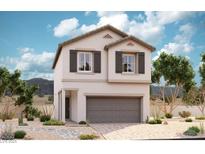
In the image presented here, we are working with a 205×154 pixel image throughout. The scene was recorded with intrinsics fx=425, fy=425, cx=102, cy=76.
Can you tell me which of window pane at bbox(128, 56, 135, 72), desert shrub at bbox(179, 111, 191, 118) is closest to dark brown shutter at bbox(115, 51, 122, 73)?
window pane at bbox(128, 56, 135, 72)

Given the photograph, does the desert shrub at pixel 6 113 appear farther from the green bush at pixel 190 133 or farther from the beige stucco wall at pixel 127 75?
the green bush at pixel 190 133

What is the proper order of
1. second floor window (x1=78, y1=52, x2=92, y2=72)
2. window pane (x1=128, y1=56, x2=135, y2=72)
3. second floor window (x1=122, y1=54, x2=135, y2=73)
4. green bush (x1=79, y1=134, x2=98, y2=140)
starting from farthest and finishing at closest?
1. window pane (x1=128, y1=56, x2=135, y2=72)
2. second floor window (x1=122, y1=54, x2=135, y2=73)
3. second floor window (x1=78, y1=52, x2=92, y2=72)
4. green bush (x1=79, y1=134, x2=98, y2=140)

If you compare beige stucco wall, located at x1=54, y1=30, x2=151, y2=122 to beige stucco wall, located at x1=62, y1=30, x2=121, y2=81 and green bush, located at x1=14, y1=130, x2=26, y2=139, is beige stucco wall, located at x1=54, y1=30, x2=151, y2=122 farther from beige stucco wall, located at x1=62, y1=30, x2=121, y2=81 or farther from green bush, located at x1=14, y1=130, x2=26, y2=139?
green bush, located at x1=14, y1=130, x2=26, y2=139

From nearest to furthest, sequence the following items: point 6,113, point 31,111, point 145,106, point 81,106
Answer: point 81,106
point 145,106
point 6,113
point 31,111

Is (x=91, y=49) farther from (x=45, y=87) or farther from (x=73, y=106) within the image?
(x=45, y=87)

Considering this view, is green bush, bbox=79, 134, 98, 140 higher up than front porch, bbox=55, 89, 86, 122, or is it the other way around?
front porch, bbox=55, 89, 86, 122

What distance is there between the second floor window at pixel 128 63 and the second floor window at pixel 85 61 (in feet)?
5.88

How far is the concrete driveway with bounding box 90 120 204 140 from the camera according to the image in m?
17.2

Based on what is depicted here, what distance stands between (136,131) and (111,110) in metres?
3.80

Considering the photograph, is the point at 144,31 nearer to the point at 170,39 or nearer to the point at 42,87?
the point at 170,39

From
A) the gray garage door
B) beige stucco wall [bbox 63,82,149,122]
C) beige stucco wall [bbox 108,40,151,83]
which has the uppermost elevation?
beige stucco wall [bbox 108,40,151,83]

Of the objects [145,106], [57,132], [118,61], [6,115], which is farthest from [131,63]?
[6,115]

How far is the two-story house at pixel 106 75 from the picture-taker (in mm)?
21781

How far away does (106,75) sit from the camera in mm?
22172
